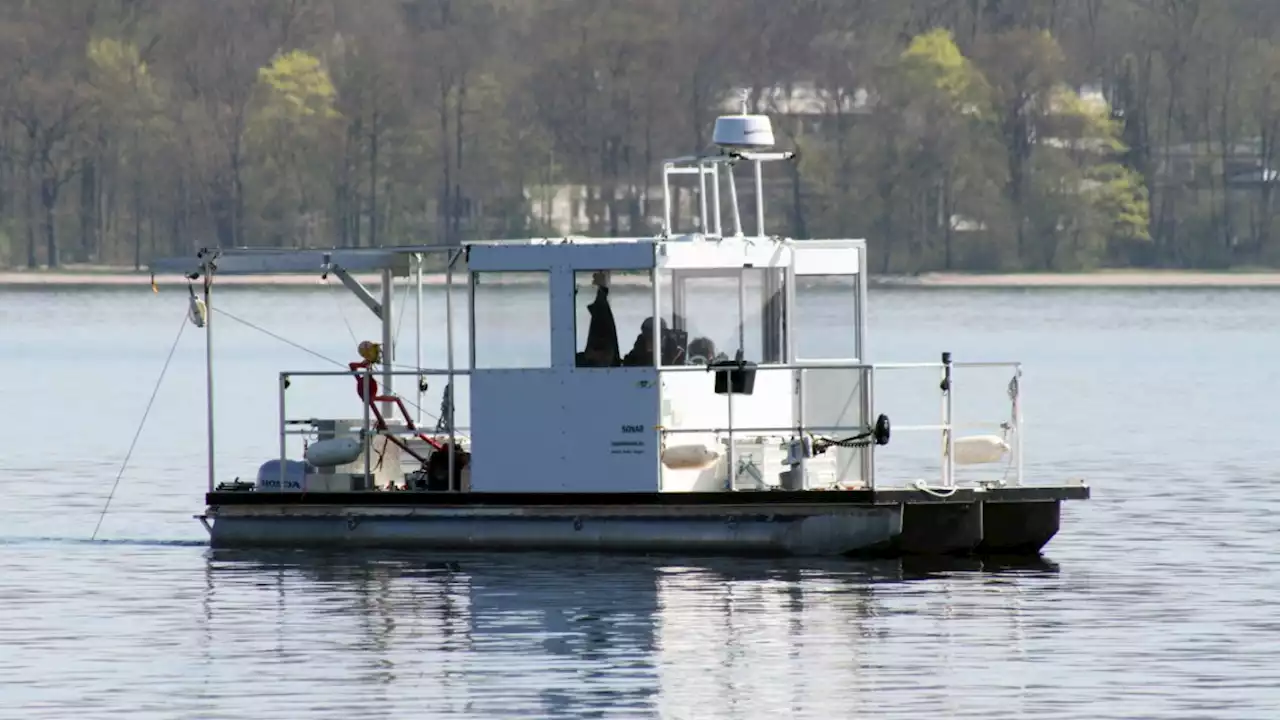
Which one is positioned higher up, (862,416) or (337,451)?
(862,416)

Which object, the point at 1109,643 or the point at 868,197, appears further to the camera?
the point at 868,197

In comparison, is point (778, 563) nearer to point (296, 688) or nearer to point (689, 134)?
point (296, 688)

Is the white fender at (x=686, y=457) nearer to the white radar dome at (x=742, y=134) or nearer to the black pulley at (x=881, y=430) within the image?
the black pulley at (x=881, y=430)

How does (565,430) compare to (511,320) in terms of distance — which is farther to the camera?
(511,320)

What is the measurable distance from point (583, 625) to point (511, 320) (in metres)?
4.13

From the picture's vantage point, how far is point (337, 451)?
2645 cm

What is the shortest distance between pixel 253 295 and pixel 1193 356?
68002 mm

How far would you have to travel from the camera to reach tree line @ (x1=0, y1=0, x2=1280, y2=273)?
5487 inches

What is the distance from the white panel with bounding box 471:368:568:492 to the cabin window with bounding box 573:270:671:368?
41 centimetres

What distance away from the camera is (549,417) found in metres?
25.6

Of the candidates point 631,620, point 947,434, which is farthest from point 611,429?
point 947,434

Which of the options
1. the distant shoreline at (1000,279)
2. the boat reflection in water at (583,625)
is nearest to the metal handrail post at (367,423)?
the boat reflection in water at (583,625)

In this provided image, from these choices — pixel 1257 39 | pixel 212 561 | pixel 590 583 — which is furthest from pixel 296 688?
pixel 1257 39

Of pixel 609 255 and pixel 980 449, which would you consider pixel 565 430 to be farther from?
pixel 980 449
